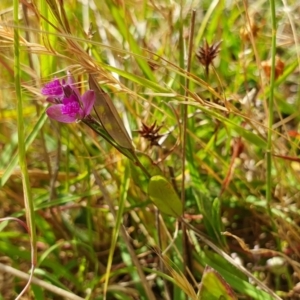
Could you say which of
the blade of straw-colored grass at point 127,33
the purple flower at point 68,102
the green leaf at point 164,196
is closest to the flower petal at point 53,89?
the purple flower at point 68,102

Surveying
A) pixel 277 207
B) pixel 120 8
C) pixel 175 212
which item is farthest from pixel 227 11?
pixel 175 212

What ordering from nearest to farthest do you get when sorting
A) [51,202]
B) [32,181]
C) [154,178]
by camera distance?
1. [154,178]
2. [51,202]
3. [32,181]

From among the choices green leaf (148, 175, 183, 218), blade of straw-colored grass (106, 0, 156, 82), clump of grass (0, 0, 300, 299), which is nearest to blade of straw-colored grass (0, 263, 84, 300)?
clump of grass (0, 0, 300, 299)

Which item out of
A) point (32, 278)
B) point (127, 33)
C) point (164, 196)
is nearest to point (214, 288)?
point (164, 196)

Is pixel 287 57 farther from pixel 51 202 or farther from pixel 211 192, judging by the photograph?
pixel 51 202

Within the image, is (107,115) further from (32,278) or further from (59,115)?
(32,278)

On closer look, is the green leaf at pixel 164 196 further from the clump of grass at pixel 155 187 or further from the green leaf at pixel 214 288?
the green leaf at pixel 214 288
